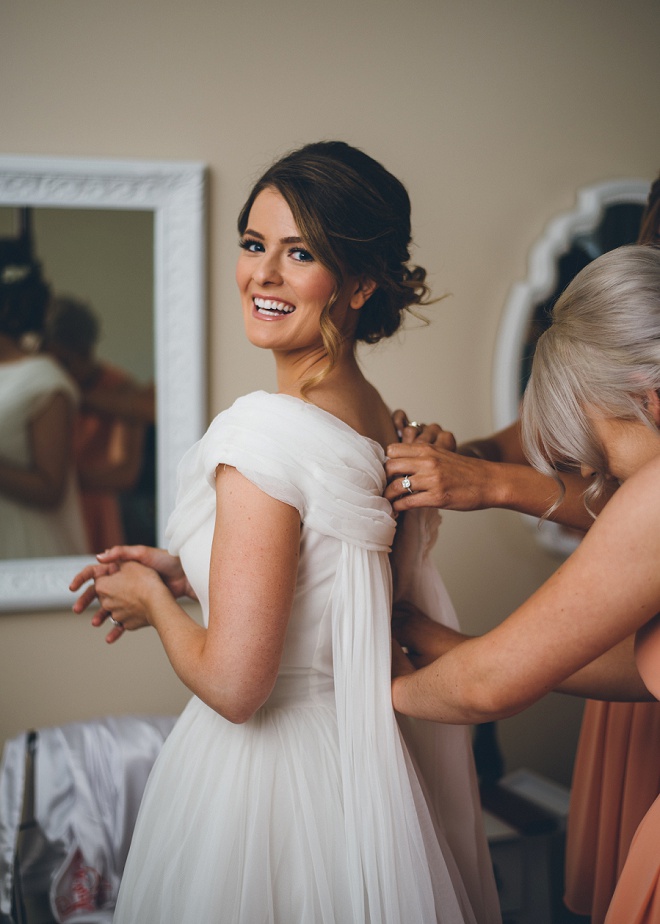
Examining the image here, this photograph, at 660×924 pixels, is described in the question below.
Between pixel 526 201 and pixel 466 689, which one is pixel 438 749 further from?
pixel 526 201

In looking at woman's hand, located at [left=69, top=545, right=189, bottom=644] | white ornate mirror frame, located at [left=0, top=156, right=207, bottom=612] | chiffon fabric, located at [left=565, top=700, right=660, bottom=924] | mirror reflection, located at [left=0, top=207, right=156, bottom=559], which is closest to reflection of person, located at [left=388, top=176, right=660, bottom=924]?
chiffon fabric, located at [left=565, top=700, right=660, bottom=924]

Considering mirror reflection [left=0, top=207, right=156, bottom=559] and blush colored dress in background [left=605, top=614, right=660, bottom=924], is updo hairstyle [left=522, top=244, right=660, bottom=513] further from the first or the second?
mirror reflection [left=0, top=207, right=156, bottom=559]

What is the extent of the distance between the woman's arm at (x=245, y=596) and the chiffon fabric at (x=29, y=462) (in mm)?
1379

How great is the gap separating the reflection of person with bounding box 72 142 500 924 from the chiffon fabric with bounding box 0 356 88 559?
116 centimetres

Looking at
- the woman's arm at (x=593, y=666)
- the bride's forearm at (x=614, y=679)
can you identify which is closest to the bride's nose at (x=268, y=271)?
the woman's arm at (x=593, y=666)

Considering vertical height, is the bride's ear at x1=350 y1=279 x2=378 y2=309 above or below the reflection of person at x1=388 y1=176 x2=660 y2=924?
above

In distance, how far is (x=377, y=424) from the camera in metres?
1.37

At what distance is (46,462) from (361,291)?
141 cm

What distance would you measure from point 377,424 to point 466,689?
0.49 m

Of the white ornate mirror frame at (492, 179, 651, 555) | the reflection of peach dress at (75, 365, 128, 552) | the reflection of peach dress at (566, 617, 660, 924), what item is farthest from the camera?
the white ornate mirror frame at (492, 179, 651, 555)

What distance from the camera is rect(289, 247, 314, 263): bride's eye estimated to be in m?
1.24

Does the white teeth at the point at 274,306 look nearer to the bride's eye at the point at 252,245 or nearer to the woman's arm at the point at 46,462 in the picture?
→ the bride's eye at the point at 252,245

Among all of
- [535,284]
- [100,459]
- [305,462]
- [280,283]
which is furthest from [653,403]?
[100,459]

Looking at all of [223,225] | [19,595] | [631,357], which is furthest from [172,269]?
[631,357]
